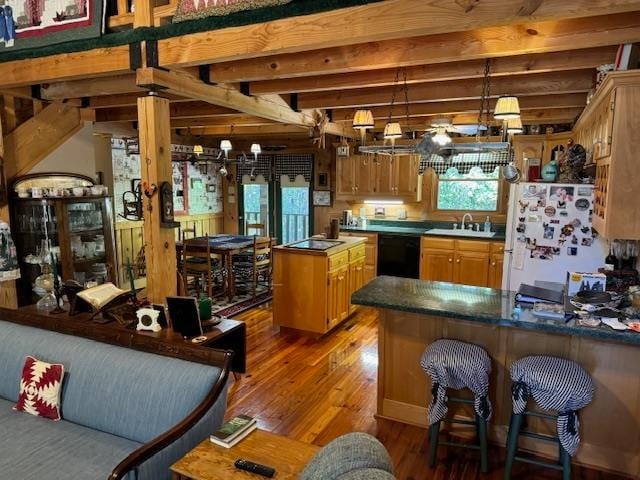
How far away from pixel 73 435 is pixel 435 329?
209 centimetres

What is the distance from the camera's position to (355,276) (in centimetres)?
522

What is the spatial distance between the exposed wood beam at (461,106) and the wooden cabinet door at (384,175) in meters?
1.23

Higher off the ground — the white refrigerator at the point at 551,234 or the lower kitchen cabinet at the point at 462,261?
the white refrigerator at the point at 551,234

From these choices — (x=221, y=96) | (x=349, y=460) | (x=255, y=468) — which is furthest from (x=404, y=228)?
(x=349, y=460)

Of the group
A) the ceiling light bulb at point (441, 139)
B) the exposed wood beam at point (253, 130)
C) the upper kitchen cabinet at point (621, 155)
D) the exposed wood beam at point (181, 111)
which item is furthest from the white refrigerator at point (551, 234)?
the exposed wood beam at point (253, 130)

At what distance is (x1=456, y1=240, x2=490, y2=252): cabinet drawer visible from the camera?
5.46m

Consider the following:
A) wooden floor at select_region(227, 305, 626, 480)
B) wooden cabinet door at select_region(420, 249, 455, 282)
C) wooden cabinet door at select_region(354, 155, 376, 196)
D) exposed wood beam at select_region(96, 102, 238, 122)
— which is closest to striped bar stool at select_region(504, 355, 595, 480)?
wooden floor at select_region(227, 305, 626, 480)

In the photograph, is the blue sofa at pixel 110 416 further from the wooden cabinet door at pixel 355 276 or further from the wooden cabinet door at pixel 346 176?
the wooden cabinet door at pixel 346 176

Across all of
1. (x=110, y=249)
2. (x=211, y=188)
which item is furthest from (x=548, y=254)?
(x=211, y=188)

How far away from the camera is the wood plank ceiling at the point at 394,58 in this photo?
2051 millimetres

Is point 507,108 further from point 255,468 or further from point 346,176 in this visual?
point 346,176

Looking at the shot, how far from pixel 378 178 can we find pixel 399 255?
1.19 m

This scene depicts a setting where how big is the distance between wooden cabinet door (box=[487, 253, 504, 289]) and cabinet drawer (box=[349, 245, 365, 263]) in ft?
5.26

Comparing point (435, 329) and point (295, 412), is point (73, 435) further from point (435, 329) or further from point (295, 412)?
point (435, 329)
